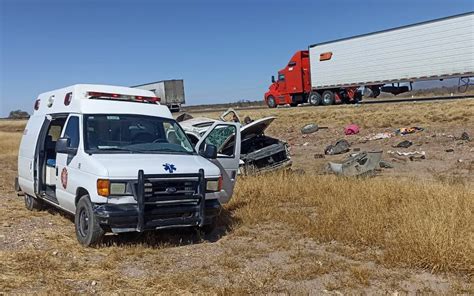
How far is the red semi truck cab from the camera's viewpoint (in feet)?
124

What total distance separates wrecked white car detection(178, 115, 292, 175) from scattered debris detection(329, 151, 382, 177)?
1.35m

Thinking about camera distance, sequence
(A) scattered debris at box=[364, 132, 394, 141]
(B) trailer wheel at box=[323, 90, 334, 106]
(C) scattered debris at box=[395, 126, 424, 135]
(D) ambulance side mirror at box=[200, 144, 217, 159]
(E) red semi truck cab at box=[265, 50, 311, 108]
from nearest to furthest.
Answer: (D) ambulance side mirror at box=[200, 144, 217, 159] → (C) scattered debris at box=[395, 126, 424, 135] → (A) scattered debris at box=[364, 132, 394, 141] → (B) trailer wheel at box=[323, 90, 334, 106] → (E) red semi truck cab at box=[265, 50, 311, 108]

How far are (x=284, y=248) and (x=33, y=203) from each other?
5304 millimetres

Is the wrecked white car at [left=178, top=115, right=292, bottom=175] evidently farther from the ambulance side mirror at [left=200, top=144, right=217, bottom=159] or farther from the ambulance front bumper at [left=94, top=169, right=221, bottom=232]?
the ambulance front bumper at [left=94, top=169, right=221, bottom=232]

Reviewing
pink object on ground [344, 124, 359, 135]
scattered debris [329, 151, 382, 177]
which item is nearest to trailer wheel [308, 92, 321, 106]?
pink object on ground [344, 124, 359, 135]

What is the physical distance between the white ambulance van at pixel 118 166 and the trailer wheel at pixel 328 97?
91.5 ft

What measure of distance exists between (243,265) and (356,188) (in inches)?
175

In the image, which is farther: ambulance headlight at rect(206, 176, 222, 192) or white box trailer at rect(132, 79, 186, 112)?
white box trailer at rect(132, 79, 186, 112)

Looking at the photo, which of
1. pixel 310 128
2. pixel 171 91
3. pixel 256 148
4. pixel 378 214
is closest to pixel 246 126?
pixel 256 148

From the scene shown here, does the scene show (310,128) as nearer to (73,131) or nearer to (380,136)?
(380,136)

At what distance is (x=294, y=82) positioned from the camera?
38.1 m

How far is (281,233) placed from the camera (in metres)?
7.55

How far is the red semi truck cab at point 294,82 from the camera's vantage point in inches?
1487

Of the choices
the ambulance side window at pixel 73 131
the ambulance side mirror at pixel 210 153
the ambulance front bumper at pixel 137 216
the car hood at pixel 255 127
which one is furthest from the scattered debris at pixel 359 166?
the ambulance side window at pixel 73 131
